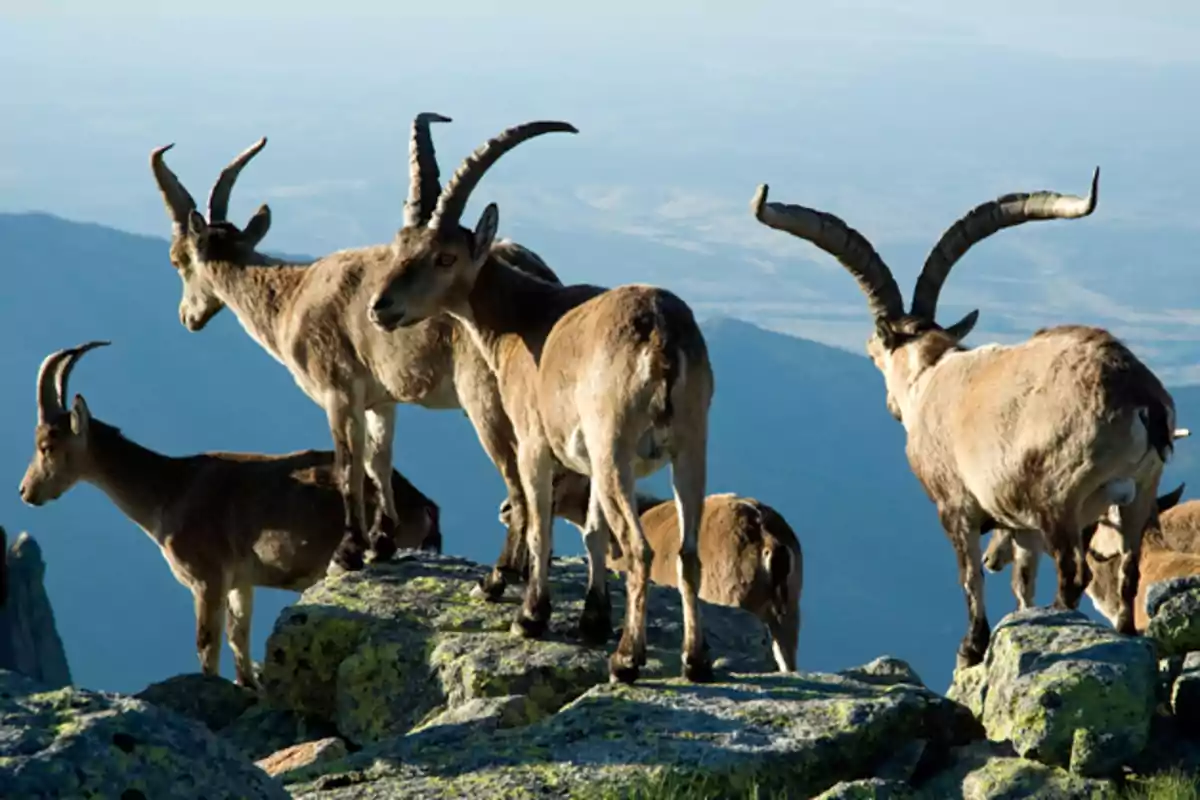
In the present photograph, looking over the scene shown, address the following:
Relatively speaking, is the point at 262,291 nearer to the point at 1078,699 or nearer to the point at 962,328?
the point at 962,328

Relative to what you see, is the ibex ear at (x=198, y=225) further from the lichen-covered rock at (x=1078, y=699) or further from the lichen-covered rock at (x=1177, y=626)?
the lichen-covered rock at (x=1078, y=699)

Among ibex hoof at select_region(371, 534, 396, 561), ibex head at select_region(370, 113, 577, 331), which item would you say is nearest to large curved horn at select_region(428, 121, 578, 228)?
ibex head at select_region(370, 113, 577, 331)

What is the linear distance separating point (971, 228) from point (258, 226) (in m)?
6.22

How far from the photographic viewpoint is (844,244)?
42.2ft

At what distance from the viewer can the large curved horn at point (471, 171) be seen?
12.0m

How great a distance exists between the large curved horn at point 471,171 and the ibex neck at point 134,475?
496 cm

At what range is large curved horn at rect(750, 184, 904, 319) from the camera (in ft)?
41.4

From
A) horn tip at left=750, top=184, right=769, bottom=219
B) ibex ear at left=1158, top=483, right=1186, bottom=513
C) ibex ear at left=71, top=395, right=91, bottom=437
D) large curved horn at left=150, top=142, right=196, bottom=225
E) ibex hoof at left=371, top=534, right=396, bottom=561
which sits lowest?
ibex hoof at left=371, top=534, right=396, bottom=561

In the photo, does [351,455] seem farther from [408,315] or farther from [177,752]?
[177,752]

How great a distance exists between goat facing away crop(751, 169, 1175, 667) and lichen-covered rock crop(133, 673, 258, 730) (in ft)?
15.9

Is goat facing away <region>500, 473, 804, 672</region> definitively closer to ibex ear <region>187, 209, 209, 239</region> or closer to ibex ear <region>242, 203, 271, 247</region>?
ibex ear <region>242, 203, 271, 247</region>

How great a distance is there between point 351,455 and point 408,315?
1.97 metres

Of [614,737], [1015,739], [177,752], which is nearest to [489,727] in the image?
[614,737]

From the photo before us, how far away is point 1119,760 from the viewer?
324 inches
